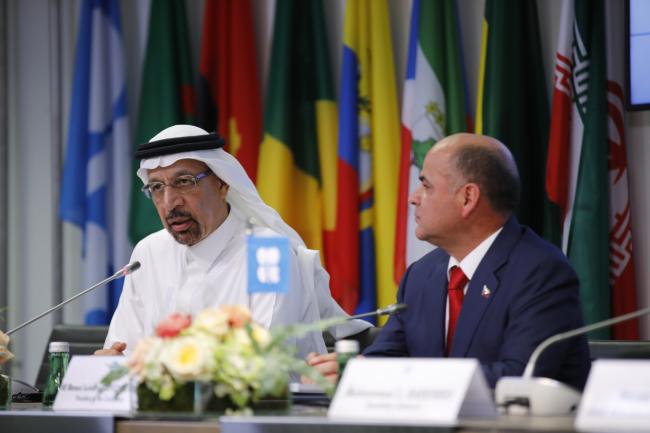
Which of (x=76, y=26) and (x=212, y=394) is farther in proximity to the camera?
(x=76, y=26)

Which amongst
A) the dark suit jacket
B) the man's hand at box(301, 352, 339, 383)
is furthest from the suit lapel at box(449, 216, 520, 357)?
the man's hand at box(301, 352, 339, 383)

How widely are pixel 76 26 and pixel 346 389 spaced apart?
15.0 feet

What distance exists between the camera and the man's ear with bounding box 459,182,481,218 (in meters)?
3.32

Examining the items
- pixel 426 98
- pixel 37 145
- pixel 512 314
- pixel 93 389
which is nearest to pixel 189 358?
pixel 93 389

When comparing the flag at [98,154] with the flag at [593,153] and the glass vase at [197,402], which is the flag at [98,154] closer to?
the flag at [593,153]

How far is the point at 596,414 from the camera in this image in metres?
1.87

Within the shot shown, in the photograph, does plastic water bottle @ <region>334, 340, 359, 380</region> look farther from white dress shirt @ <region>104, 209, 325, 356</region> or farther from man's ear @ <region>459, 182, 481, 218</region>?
white dress shirt @ <region>104, 209, 325, 356</region>

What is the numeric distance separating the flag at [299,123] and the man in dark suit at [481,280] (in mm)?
2045

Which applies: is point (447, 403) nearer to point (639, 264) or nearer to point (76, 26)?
point (639, 264)

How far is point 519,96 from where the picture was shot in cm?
500

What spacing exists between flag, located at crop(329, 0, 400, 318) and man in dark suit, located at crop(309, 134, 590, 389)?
1.81 metres

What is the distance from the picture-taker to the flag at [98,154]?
5887mm

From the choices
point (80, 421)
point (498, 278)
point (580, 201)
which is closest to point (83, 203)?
point (580, 201)

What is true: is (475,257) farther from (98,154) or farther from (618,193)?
(98,154)
